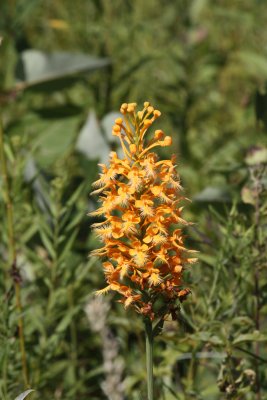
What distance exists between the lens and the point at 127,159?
4.30 feet

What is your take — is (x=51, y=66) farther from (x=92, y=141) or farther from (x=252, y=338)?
(x=252, y=338)

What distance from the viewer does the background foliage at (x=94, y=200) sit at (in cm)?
176

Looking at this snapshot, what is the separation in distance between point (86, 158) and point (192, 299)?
46.4 inches

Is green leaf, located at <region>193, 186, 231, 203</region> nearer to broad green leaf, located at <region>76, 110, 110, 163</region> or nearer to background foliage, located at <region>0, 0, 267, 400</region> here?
background foliage, located at <region>0, 0, 267, 400</region>

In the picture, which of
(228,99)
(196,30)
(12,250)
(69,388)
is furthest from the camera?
(228,99)

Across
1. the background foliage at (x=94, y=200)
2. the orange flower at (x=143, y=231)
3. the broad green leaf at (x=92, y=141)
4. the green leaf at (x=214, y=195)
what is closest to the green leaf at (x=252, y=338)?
the background foliage at (x=94, y=200)

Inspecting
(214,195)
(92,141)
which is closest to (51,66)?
(92,141)

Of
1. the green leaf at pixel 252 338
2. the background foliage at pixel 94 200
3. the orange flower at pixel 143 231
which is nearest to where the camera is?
the orange flower at pixel 143 231

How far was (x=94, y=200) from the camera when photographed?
286 cm

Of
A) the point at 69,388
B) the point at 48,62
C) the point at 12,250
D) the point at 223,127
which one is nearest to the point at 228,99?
the point at 223,127

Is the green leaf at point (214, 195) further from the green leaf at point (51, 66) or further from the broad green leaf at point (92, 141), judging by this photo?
the green leaf at point (51, 66)

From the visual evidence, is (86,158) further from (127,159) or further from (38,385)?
(127,159)

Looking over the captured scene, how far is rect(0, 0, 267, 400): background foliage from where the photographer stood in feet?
5.76

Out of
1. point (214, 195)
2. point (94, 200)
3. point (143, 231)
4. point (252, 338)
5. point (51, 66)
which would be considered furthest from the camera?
point (51, 66)
